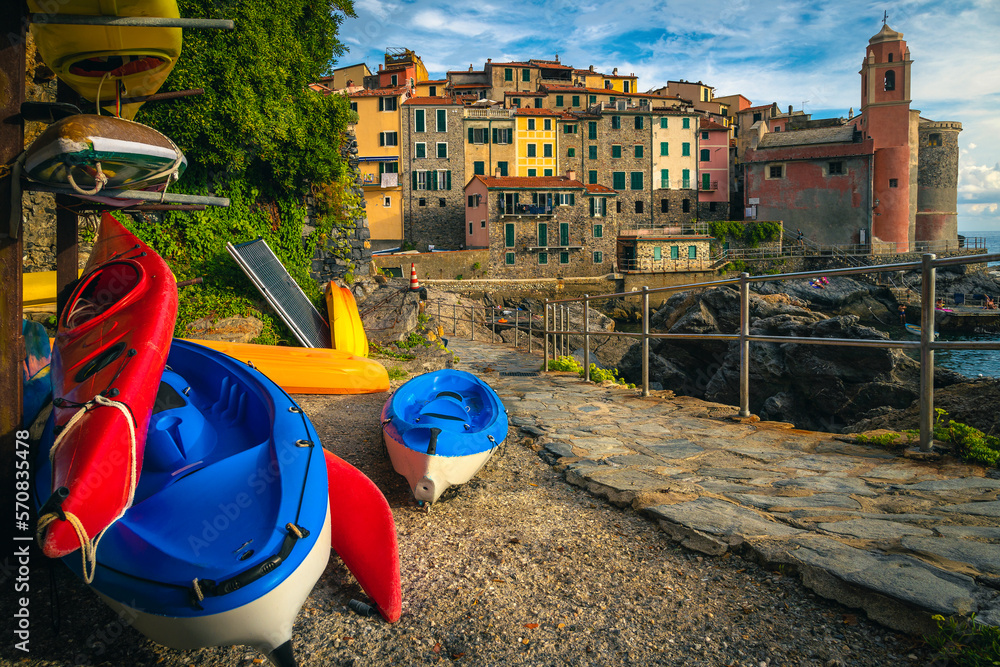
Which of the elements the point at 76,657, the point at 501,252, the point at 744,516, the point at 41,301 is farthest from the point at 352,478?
the point at 501,252

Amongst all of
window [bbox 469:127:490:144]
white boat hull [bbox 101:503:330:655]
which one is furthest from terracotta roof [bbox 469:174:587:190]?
white boat hull [bbox 101:503:330:655]

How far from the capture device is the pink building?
45.5 meters

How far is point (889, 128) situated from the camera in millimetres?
39500

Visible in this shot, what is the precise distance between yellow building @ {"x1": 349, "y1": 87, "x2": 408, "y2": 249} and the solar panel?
31084mm

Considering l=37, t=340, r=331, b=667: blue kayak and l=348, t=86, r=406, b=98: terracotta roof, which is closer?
l=37, t=340, r=331, b=667: blue kayak

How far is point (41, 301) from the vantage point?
5.94 m

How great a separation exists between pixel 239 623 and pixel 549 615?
4.02ft

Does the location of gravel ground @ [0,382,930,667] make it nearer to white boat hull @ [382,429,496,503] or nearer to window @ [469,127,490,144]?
white boat hull @ [382,429,496,503]

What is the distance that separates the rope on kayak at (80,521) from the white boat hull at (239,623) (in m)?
0.17

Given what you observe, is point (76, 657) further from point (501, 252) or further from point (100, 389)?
point (501, 252)

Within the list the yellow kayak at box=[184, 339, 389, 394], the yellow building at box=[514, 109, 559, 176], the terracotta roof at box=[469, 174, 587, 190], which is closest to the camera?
the yellow kayak at box=[184, 339, 389, 394]

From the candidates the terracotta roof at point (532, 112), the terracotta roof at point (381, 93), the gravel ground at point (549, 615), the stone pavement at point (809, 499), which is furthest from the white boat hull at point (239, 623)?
the terracotta roof at point (532, 112)

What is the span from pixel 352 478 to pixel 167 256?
6.80 metres

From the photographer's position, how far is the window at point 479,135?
41094mm
